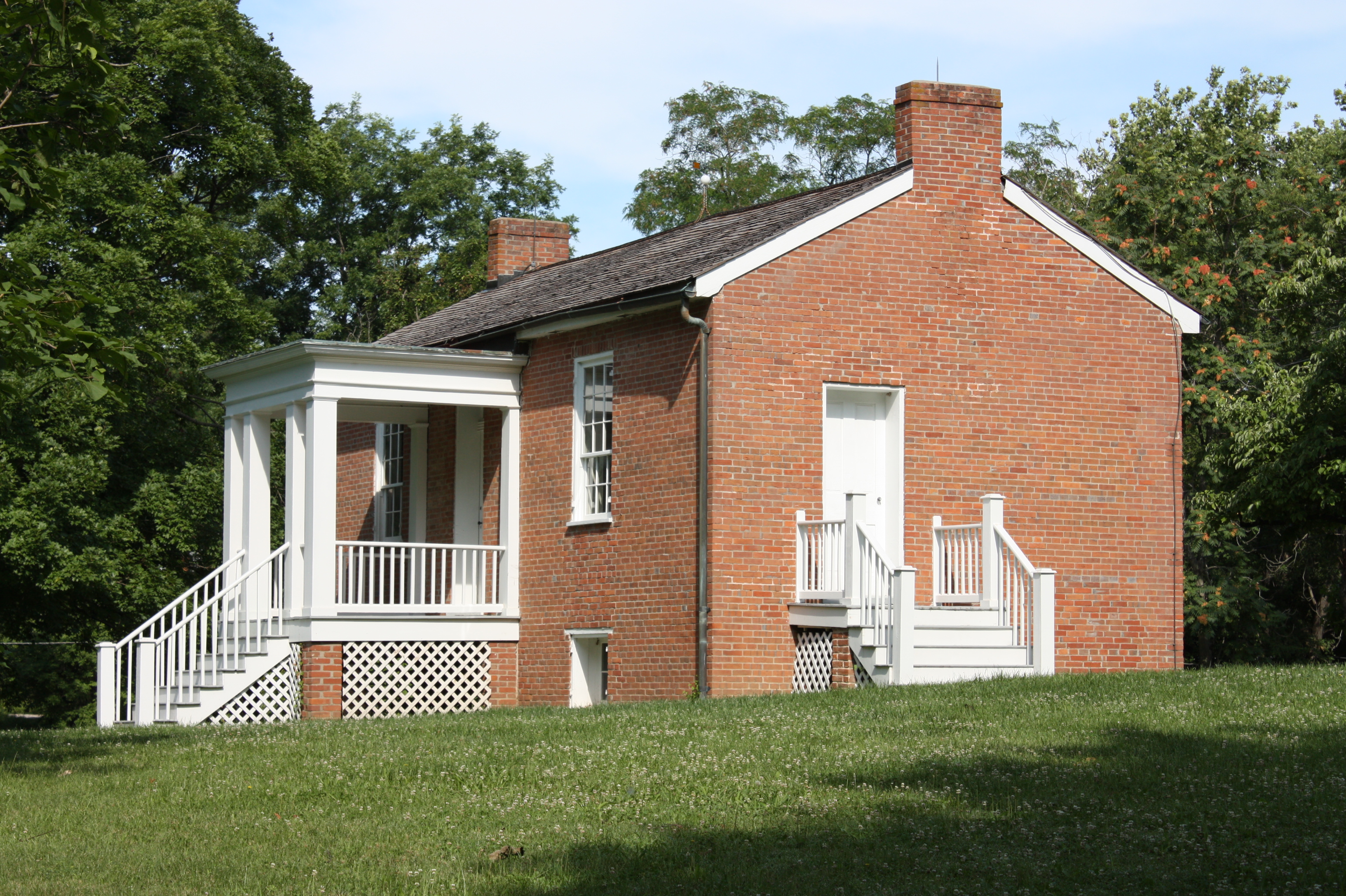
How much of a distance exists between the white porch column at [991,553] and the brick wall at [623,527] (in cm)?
301

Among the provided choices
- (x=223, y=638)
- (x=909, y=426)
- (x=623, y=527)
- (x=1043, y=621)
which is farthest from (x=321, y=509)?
(x=1043, y=621)

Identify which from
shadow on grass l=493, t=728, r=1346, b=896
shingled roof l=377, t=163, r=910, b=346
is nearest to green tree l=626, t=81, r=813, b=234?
shingled roof l=377, t=163, r=910, b=346

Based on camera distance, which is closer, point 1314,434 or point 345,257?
point 1314,434

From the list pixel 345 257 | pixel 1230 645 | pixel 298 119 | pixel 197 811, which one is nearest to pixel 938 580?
pixel 197 811

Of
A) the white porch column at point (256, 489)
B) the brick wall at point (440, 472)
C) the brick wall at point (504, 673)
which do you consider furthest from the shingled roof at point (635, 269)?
the brick wall at point (504, 673)

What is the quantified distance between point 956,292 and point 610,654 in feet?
18.4

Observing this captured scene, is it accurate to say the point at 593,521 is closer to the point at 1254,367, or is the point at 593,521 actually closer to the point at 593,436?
the point at 593,436

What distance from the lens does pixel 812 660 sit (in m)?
17.0

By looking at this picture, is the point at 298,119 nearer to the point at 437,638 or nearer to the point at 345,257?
the point at 345,257

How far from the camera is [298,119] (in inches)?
1246

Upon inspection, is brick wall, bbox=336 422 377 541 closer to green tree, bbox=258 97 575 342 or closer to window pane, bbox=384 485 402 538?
window pane, bbox=384 485 402 538

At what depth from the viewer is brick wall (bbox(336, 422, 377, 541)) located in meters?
24.9

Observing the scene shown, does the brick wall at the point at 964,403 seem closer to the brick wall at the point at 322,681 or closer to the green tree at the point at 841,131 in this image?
the brick wall at the point at 322,681

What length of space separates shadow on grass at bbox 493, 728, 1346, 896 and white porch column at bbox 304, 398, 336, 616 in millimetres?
9536
